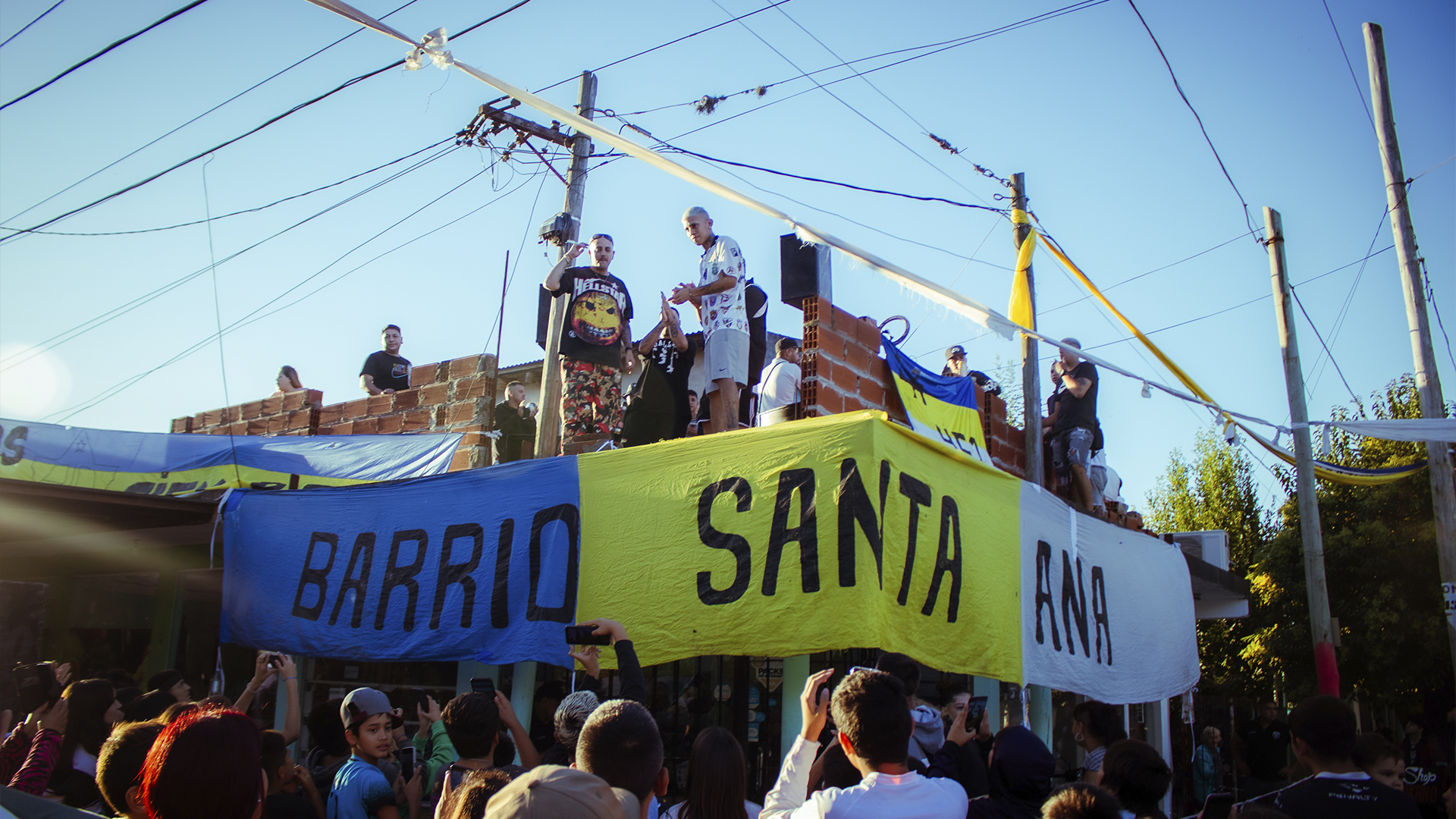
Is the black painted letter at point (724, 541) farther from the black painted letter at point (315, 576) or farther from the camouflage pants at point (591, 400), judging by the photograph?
the black painted letter at point (315, 576)

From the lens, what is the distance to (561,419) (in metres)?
8.61

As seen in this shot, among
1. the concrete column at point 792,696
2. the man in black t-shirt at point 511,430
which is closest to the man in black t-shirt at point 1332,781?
the concrete column at point 792,696

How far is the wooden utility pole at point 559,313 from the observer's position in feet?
30.7

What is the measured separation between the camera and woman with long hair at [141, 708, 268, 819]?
2443 millimetres

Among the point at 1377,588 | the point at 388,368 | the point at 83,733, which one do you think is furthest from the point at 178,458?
the point at 1377,588

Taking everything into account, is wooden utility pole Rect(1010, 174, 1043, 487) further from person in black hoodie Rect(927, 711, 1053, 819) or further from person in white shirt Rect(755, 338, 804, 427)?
person in black hoodie Rect(927, 711, 1053, 819)

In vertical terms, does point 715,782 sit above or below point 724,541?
below

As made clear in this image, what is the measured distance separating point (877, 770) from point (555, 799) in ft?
4.85

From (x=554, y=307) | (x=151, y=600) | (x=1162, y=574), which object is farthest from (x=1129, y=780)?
(x=151, y=600)

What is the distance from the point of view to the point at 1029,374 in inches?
474

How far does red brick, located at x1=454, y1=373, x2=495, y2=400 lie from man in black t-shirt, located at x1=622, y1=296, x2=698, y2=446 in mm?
1915

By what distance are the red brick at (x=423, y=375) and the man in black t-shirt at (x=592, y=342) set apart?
196 centimetres

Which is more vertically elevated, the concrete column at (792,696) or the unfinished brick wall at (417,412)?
the unfinished brick wall at (417,412)

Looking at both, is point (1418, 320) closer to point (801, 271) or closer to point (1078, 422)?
point (1078, 422)
